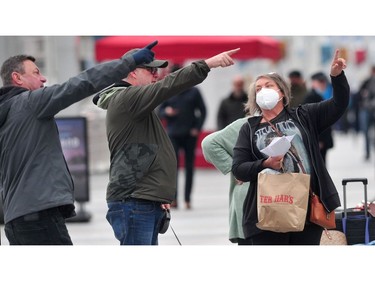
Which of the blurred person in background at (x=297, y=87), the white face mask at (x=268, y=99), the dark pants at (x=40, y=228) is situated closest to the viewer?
the dark pants at (x=40, y=228)

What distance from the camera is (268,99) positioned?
6527 millimetres

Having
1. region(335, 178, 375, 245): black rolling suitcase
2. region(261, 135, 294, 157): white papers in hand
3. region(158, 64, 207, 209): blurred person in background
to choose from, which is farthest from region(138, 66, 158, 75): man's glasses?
region(158, 64, 207, 209): blurred person in background

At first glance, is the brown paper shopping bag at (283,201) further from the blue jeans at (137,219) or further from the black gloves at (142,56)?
the black gloves at (142,56)

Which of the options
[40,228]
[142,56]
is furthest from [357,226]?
[40,228]

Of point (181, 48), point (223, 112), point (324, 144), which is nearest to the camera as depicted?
point (324, 144)

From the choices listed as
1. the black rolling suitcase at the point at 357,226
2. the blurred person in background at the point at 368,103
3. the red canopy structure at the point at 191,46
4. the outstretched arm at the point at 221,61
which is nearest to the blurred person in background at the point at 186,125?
the red canopy structure at the point at 191,46

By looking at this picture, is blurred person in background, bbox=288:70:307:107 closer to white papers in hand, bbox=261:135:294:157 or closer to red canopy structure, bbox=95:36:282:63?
red canopy structure, bbox=95:36:282:63

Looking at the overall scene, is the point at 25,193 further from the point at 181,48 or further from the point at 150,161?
the point at 181,48

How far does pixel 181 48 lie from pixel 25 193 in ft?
47.0

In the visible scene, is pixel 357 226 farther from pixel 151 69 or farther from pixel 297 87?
pixel 297 87

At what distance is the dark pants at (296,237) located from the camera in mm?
6594

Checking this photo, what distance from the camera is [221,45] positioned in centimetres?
2041

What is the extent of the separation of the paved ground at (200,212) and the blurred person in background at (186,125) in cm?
48
